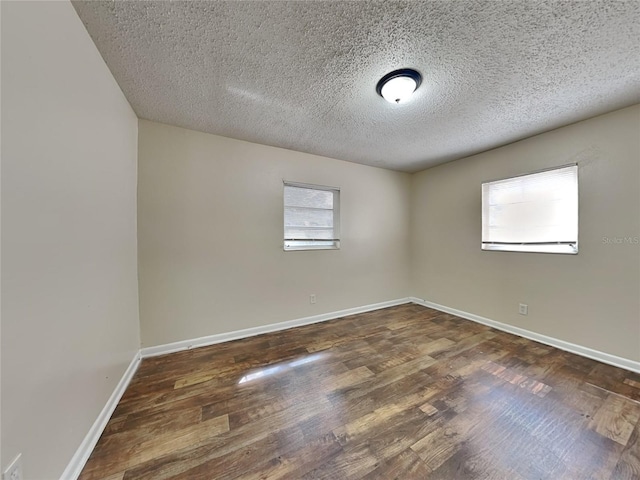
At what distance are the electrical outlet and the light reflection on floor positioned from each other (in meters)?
1.20

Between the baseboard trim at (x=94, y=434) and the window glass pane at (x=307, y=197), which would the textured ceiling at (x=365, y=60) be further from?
the baseboard trim at (x=94, y=434)

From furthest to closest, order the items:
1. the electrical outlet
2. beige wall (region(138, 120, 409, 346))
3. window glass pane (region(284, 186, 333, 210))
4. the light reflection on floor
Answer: window glass pane (region(284, 186, 333, 210))
beige wall (region(138, 120, 409, 346))
the light reflection on floor
the electrical outlet

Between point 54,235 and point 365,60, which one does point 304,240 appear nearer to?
point 365,60

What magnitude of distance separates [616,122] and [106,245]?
4.43m

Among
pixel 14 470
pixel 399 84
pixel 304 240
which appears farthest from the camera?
pixel 304 240

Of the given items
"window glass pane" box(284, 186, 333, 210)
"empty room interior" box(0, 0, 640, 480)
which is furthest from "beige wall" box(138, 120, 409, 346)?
"window glass pane" box(284, 186, 333, 210)

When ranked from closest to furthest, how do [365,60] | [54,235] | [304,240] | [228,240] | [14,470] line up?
[14,470]
[54,235]
[365,60]
[228,240]
[304,240]

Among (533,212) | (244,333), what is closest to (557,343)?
(533,212)

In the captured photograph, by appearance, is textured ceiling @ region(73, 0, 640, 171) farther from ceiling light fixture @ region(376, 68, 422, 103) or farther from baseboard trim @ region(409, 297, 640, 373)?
baseboard trim @ region(409, 297, 640, 373)

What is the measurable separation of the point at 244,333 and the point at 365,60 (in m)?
2.95

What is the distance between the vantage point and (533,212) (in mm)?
2689

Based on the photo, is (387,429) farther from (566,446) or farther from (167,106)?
(167,106)

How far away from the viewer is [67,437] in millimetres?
1092

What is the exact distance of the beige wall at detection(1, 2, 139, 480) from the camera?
0.83 m
